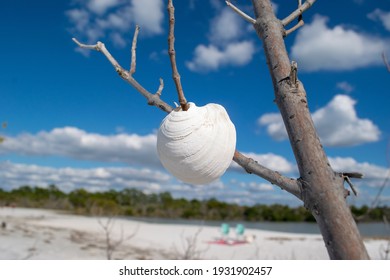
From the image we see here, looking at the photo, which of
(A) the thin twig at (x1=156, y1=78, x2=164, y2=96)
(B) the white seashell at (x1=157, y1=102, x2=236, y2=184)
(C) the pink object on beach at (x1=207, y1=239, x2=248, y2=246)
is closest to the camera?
(B) the white seashell at (x1=157, y1=102, x2=236, y2=184)

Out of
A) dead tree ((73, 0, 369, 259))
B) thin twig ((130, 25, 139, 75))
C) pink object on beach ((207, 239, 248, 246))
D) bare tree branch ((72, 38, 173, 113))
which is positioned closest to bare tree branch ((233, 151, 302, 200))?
dead tree ((73, 0, 369, 259))

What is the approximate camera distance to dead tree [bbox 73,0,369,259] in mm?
724

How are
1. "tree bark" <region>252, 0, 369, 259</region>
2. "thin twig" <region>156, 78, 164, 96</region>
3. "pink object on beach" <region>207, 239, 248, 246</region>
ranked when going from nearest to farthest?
"tree bark" <region>252, 0, 369, 259</region>, "thin twig" <region>156, 78, 164, 96</region>, "pink object on beach" <region>207, 239, 248, 246</region>

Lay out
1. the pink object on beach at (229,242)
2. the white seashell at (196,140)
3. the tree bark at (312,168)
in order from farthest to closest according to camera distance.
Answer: the pink object on beach at (229,242), the white seashell at (196,140), the tree bark at (312,168)

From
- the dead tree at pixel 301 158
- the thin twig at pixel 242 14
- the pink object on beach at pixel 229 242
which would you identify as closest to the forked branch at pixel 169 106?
the dead tree at pixel 301 158

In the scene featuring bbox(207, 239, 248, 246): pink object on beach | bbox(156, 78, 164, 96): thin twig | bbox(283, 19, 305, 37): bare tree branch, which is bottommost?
bbox(207, 239, 248, 246): pink object on beach

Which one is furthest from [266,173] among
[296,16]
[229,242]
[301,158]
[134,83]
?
[229,242]

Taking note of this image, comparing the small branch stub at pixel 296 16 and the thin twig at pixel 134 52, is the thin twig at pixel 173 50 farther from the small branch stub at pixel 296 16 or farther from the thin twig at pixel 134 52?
the small branch stub at pixel 296 16

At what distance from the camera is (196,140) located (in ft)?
2.79

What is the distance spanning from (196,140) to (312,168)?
24 cm

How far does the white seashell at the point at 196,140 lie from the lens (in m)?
0.84

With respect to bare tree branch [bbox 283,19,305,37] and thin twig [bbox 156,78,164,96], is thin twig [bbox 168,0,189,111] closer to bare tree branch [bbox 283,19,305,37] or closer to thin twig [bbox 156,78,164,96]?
thin twig [bbox 156,78,164,96]

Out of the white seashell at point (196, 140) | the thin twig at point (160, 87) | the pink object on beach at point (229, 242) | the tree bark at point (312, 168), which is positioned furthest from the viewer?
the pink object on beach at point (229, 242)
